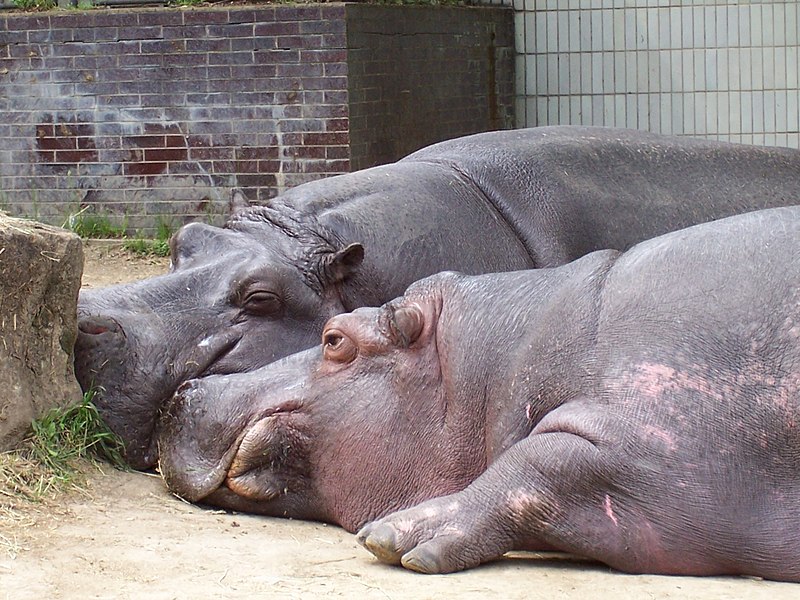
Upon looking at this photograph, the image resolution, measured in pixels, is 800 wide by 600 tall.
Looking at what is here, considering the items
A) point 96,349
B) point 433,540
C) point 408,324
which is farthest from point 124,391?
point 433,540

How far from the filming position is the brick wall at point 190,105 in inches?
351

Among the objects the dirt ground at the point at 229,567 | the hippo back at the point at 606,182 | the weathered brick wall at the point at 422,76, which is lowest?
the dirt ground at the point at 229,567

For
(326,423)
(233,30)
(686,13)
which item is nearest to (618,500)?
(326,423)

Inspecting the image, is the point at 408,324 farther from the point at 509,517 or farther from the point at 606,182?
the point at 606,182

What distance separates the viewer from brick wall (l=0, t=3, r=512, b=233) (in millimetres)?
8906

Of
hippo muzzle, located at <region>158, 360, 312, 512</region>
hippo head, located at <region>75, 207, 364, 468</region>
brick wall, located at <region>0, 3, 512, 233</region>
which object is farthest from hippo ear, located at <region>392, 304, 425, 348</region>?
brick wall, located at <region>0, 3, 512, 233</region>

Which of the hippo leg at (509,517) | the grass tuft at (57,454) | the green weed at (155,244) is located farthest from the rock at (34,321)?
the green weed at (155,244)

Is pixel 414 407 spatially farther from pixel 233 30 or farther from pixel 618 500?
pixel 233 30

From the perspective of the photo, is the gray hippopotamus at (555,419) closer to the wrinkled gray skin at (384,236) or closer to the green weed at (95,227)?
the wrinkled gray skin at (384,236)

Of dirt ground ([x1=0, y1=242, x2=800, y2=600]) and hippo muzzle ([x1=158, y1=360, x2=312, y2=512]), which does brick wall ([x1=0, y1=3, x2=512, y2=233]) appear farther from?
dirt ground ([x1=0, y1=242, x2=800, y2=600])

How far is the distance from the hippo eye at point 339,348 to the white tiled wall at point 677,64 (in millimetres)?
6977

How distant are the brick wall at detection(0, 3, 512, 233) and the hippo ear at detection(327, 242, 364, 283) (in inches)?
146

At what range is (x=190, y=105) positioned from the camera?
9.26m

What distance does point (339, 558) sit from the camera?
3.79 meters
